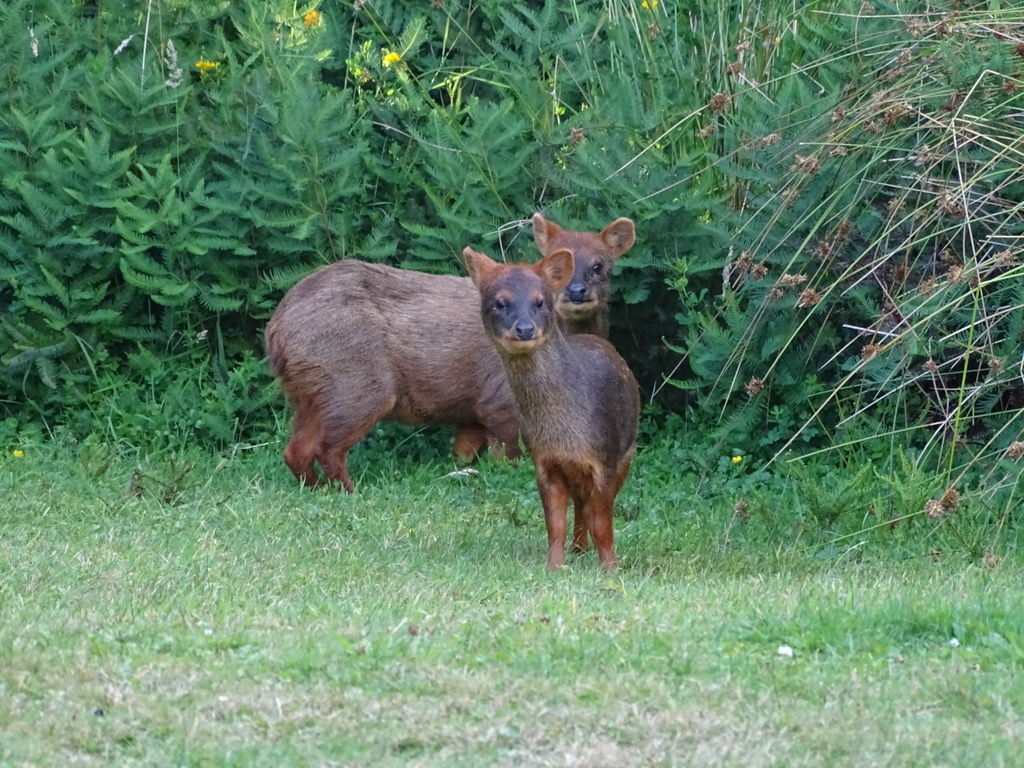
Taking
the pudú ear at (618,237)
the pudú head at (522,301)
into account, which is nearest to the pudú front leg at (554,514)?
the pudú head at (522,301)

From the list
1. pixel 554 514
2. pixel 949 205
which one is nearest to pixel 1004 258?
pixel 949 205

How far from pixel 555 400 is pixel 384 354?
8.69 feet

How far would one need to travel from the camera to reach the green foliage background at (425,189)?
27.4 ft

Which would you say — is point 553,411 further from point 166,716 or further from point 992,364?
point 166,716

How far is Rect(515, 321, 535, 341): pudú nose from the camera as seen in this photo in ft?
21.7

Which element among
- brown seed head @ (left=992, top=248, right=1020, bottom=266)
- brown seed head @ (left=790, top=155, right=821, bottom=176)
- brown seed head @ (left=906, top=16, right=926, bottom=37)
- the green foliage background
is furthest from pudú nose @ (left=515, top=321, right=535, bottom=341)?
brown seed head @ (left=906, top=16, right=926, bottom=37)

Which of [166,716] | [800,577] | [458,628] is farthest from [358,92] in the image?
[166,716]

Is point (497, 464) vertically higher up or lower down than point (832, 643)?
lower down

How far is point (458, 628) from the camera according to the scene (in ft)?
16.9

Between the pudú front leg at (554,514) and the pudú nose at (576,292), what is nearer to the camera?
the pudú front leg at (554,514)

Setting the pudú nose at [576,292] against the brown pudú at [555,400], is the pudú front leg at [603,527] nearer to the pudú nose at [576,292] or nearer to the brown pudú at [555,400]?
the brown pudú at [555,400]

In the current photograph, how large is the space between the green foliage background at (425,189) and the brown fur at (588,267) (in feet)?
1.29

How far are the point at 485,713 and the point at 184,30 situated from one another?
729 centimetres

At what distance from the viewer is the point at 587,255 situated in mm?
8578
